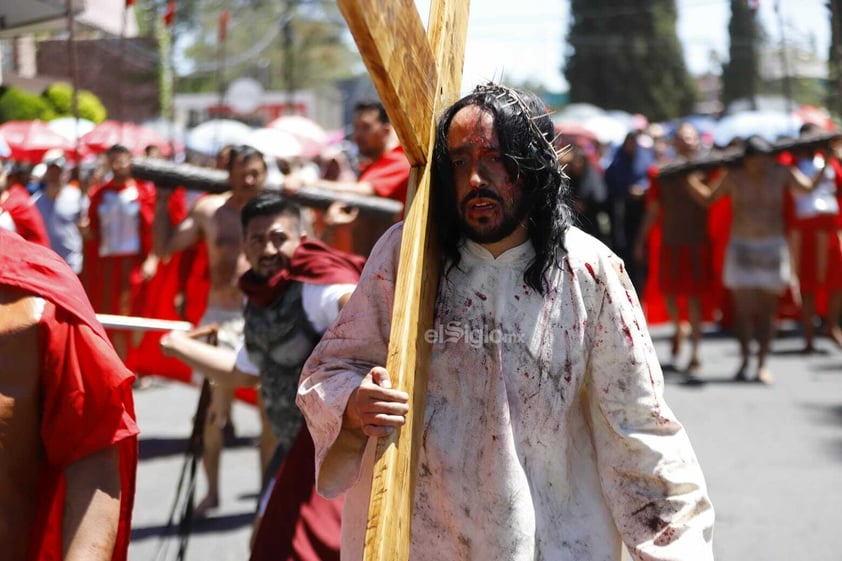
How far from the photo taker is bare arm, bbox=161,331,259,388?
5125mm

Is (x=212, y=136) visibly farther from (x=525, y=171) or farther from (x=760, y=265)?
(x=525, y=171)

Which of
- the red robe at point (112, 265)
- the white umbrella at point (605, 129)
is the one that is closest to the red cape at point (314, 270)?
the red robe at point (112, 265)

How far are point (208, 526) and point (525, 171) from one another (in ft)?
15.1

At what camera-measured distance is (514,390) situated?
3.05 m

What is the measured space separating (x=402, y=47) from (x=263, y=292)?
277 cm

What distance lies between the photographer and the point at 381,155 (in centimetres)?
729

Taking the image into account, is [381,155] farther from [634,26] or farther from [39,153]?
[634,26]

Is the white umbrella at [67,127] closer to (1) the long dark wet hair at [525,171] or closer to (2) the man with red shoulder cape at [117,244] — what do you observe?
(2) the man with red shoulder cape at [117,244]

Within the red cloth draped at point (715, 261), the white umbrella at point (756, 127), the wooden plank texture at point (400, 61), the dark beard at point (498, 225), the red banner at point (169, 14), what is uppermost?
the red banner at point (169, 14)

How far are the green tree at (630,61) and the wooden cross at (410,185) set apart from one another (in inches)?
2091

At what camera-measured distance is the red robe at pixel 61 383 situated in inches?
107

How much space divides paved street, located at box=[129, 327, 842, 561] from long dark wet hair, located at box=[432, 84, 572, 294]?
3596 mm

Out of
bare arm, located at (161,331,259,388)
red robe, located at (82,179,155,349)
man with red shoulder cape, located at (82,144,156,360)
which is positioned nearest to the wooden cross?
bare arm, located at (161,331,259,388)

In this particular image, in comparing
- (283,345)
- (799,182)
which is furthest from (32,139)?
(283,345)
